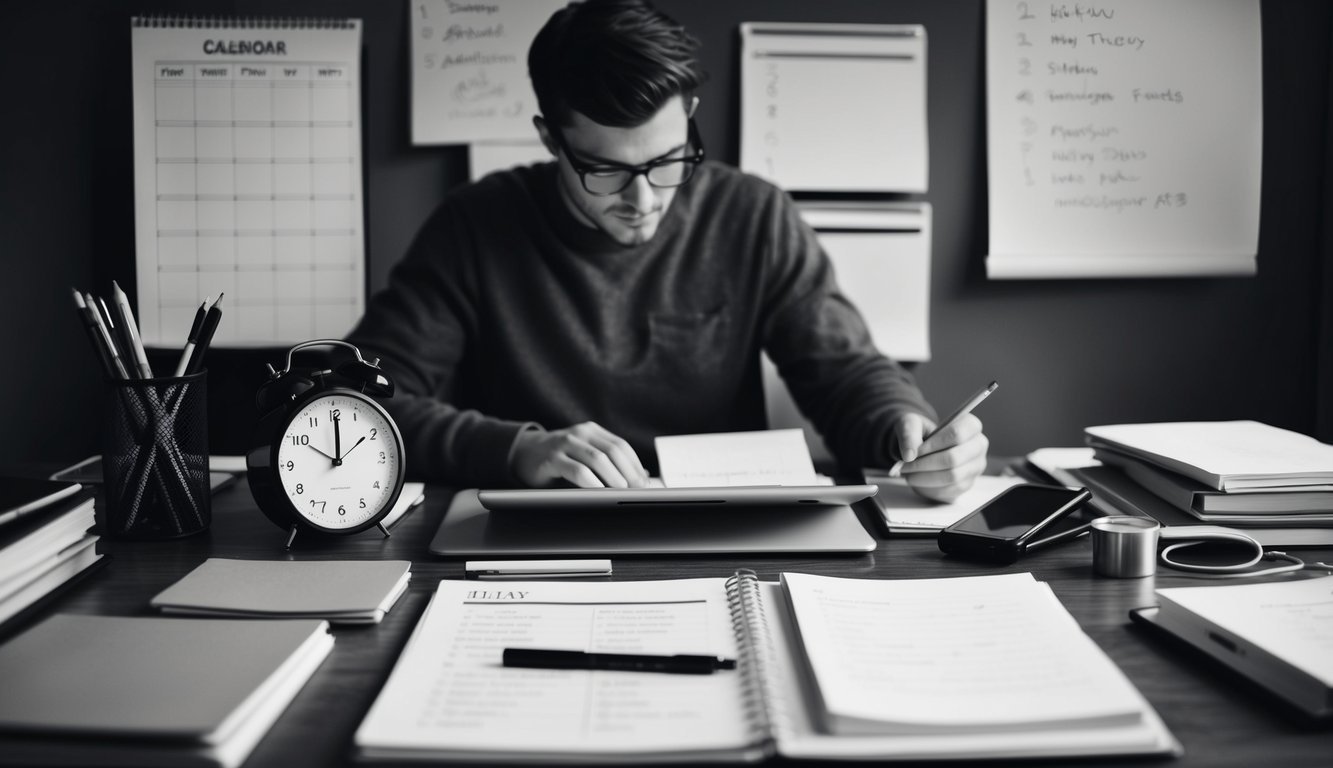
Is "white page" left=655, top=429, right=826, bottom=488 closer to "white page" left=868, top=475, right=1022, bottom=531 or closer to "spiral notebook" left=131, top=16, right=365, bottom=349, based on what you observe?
"white page" left=868, top=475, right=1022, bottom=531

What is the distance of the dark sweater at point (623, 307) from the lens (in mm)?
1634

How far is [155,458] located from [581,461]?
1.39 feet

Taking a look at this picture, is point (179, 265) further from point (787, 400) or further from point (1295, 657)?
point (1295, 657)

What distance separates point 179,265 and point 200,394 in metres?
1.23

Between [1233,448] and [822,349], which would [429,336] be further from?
[1233,448]

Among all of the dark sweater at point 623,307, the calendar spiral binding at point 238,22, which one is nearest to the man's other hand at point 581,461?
the dark sweater at point 623,307

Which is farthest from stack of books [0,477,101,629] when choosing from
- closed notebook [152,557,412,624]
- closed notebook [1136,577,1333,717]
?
closed notebook [1136,577,1333,717]

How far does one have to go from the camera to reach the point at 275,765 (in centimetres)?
53

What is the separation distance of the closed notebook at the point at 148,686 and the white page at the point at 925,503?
0.58m

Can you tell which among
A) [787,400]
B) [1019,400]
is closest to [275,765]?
[787,400]

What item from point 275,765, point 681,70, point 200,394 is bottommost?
point 275,765

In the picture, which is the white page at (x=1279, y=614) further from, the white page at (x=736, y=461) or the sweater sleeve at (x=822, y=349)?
the sweater sleeve at (x=822, y=349)

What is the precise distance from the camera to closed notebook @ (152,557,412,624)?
725mm

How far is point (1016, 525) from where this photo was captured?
0.91m
